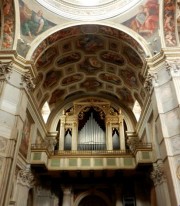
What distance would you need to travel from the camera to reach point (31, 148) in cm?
1285

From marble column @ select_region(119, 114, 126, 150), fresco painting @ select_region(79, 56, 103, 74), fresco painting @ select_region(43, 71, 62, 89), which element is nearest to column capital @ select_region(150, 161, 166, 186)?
marble column @ select_region(119, 114, 126, 150)

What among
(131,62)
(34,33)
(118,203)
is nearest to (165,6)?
(131,62)

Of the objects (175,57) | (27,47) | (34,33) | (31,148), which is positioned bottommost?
(31,148)

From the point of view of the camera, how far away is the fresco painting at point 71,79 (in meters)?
16.8

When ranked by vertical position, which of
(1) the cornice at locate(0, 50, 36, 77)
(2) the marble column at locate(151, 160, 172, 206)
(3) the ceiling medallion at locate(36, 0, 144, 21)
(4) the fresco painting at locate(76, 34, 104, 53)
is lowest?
(2) the marble column at locate(151, 160, 172, 206)

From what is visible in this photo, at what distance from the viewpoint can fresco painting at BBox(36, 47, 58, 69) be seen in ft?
44.7

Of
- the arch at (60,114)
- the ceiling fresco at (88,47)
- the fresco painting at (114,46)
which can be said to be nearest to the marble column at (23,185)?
the ceiling fresco at (88,47)

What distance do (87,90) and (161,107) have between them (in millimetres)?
8725

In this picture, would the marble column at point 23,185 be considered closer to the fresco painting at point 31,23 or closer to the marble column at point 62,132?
the marble column at point 62,132

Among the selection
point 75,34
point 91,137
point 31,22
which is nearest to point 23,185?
point 91,137

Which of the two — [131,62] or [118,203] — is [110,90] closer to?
[131,62]

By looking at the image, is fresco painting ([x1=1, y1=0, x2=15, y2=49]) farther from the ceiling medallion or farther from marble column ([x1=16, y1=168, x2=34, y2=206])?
marble column ([x1=16, y1=168, x2=34, y2=206])

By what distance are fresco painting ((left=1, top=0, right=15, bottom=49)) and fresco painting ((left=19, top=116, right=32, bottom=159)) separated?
398cm

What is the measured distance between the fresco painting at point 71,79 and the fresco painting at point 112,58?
2401 millimetres
